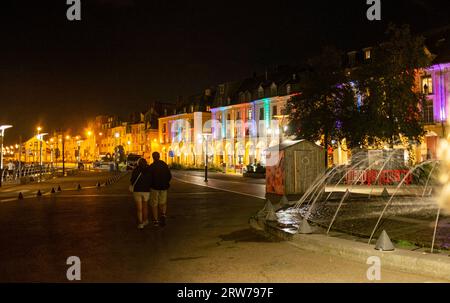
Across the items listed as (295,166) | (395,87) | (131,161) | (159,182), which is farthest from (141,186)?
(131,161)

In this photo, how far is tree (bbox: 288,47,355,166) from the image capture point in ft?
125

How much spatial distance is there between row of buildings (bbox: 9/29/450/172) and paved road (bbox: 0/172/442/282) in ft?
93.3

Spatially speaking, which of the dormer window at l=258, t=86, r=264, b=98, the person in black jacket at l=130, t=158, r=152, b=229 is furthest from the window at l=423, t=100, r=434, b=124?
the person in black jacket at l=130, t=158, r=152, b=229

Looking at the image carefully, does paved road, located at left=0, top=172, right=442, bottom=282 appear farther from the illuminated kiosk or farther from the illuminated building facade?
the illuminated building facade

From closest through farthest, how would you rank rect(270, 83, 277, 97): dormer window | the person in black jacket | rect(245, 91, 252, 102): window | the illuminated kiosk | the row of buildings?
1. the person in black jacket
2. the illuminated kiosk
3. the row of buildings
4. rect(270, 83, 277, 97): dormer window
5. rect(245, 91, 252, 102): window

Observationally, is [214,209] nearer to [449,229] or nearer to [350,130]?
[449,229]

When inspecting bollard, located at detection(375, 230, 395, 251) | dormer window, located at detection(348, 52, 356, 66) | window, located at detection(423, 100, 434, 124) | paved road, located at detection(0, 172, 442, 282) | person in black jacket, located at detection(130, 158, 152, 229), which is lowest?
paved road, located at detection(0, 172, 442, 282)

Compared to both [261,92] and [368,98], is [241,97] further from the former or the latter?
[368,98]

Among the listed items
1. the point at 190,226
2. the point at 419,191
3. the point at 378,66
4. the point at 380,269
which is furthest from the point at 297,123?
the point at 380,269

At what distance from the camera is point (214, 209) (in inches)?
714

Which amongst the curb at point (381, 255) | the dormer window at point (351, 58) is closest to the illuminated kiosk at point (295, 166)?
the curb at point (381, 255)

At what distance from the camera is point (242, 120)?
255 feet

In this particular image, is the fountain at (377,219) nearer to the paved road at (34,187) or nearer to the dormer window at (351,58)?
the paved road at (34,187)

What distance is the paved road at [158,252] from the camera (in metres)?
7.67
